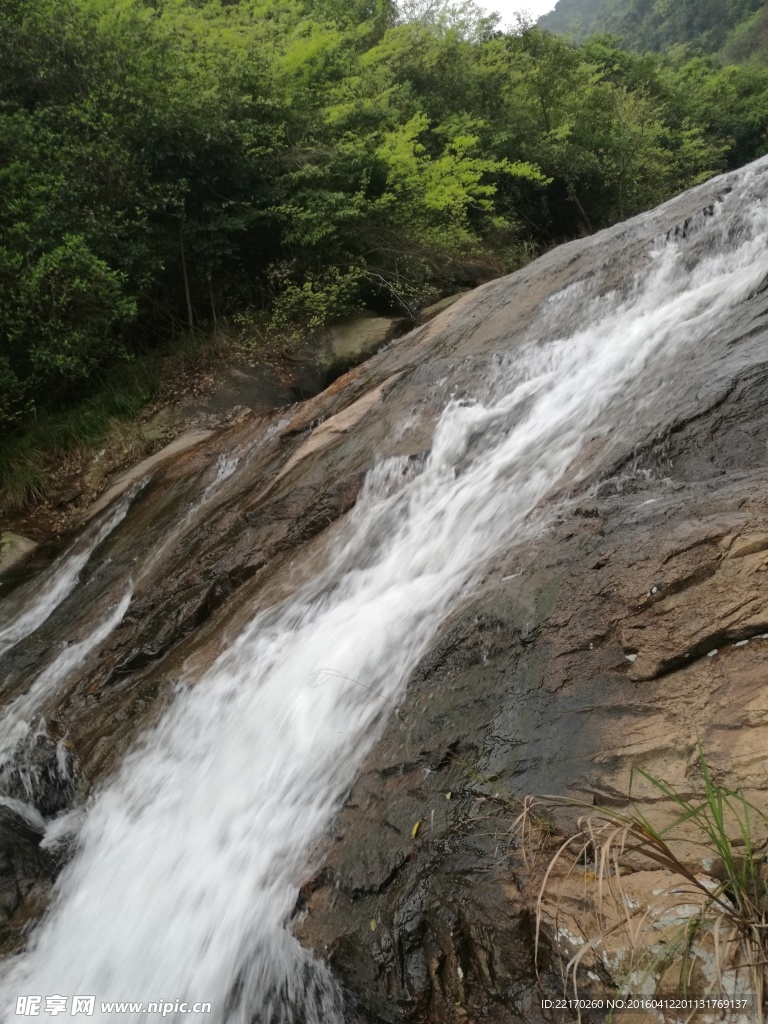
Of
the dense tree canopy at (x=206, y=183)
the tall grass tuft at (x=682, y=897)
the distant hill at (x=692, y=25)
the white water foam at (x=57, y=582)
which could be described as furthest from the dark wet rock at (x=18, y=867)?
the distant hill at (x=692, y=25)

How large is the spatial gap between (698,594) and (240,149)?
10.3 metres

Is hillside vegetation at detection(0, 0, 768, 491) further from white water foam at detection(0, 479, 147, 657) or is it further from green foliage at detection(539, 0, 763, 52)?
green foliage at detection(539, 0, 763, 52)

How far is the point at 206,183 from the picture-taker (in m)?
10.7

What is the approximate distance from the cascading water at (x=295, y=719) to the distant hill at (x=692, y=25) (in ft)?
138

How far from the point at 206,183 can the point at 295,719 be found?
9387 millimetres

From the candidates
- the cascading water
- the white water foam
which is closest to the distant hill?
the white water foam

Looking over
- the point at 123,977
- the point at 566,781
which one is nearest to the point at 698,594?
the point at 566,781

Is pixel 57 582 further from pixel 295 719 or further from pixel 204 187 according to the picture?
pixel 204 187

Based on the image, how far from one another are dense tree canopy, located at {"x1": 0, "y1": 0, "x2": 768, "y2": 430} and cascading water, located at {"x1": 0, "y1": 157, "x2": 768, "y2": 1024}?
5.94 metres

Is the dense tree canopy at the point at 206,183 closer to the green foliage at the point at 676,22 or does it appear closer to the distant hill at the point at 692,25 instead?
the distant hill at the point at 692,25

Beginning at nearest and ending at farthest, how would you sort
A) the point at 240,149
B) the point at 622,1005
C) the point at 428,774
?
the point at 622,1005 → the point at 428,774 → the point at 240,149

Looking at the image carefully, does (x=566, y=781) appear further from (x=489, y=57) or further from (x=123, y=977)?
(x=489, y=57)

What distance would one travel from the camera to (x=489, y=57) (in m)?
16.6

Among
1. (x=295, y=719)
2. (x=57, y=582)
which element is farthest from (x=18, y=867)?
(x=57, y=582)
